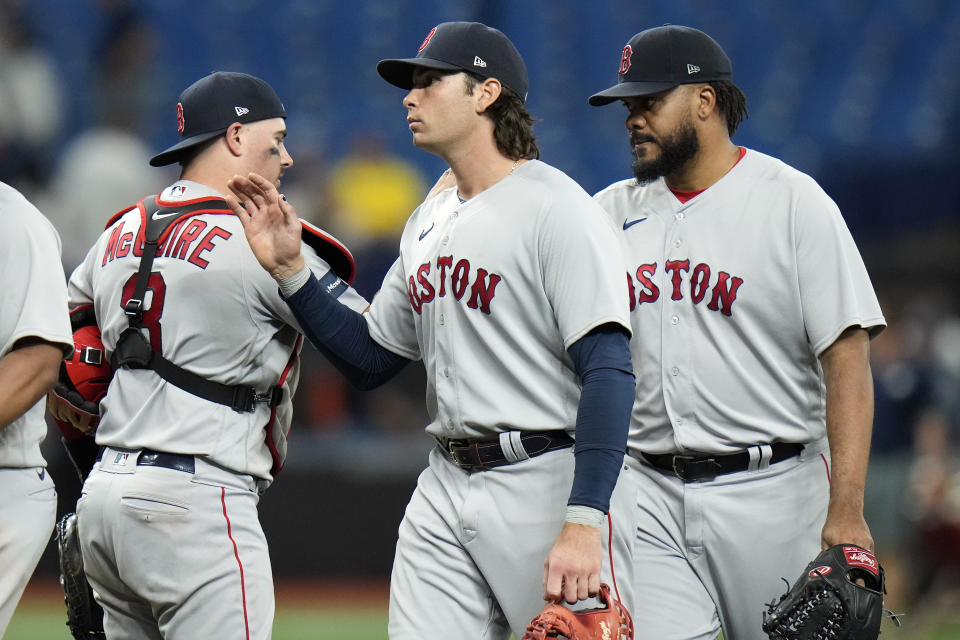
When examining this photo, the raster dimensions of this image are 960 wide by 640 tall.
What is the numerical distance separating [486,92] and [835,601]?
1.59 meters

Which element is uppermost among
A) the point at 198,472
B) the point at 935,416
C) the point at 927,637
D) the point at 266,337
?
the point at 266,337

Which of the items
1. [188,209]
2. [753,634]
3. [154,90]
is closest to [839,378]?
[753,634]

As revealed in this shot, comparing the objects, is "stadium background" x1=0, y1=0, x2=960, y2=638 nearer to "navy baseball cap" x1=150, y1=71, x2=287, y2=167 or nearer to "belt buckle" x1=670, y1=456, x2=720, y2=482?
"belt buckle" x1=670, y1=456, x2=720, y2=482

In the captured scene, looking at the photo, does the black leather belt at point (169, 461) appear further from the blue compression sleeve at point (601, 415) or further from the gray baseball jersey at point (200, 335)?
the blue compression sleeve at point (601, 415)

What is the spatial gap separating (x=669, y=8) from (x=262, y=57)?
370cm

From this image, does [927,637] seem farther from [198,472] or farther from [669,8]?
[669,8]

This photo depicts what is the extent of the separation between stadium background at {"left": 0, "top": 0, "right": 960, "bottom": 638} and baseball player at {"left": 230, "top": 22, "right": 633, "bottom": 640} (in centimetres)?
491

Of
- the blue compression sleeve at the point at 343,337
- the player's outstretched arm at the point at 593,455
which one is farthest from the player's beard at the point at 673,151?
the blue compression sleeve at the point at 343,337

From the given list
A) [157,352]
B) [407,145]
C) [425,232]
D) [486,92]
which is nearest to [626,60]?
[486,92]

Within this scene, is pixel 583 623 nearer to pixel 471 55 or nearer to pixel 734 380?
pixel 734 380

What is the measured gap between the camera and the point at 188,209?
3.67m

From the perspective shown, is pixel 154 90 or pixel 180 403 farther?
pixel 154 90

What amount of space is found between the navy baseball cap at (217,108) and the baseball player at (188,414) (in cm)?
1

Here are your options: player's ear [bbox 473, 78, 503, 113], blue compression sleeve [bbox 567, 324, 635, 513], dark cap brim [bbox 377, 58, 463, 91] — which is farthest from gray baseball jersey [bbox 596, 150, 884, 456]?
dark cap brim [bbox 377, 58, 463, 91]
